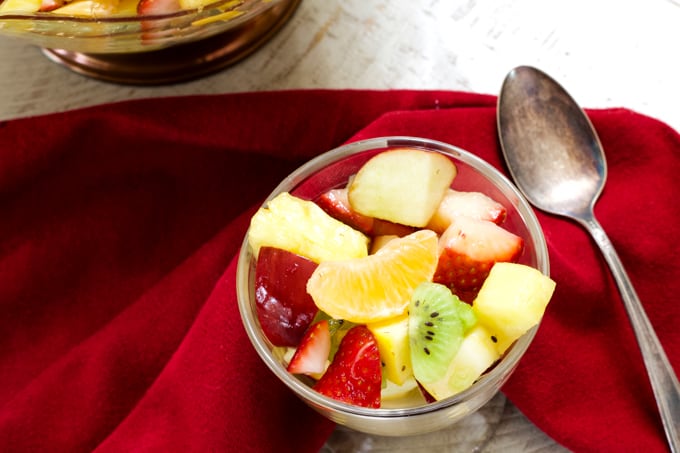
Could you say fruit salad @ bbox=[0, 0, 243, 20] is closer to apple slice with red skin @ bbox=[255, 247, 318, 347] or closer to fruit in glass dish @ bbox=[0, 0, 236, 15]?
fruit in glass dish @ bbox=[0, 0, 236, 15]

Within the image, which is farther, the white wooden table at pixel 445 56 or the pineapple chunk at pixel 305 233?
the white wooden table at pixel 445 56

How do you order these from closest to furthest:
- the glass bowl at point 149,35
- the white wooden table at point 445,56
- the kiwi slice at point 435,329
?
1. the kiwi slice at point 435,329
2. the glass bowl at point 149,35
3. the white wooden table at point 445,56

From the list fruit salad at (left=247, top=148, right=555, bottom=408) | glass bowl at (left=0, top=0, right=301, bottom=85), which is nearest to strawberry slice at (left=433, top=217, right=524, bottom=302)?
fruit salad at (left=247, top=148, right=555, bottom=408)

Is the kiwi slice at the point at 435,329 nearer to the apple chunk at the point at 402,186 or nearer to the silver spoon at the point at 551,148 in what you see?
the apple chunk at the point at 402,186

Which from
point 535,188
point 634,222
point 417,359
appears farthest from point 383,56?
point 417,359

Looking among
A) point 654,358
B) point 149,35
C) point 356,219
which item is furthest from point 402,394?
point 149,35

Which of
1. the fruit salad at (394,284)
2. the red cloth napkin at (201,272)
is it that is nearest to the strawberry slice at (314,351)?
the fruit salad at (394,284)
